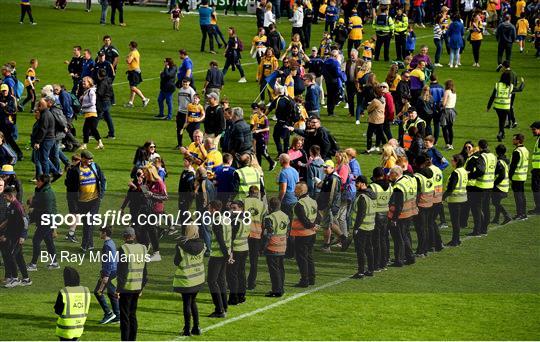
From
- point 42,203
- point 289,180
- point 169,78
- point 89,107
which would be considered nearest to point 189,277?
point 42,203

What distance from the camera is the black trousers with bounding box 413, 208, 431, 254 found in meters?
22.4

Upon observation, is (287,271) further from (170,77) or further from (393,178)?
(170,77)

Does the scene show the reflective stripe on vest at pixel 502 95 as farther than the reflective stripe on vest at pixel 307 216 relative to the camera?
Yes

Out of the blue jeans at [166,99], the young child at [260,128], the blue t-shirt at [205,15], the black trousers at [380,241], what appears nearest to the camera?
the black trousers at [380,241]

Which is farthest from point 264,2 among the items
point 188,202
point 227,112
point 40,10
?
point 188,202

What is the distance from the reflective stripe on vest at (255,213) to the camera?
20.2 meters

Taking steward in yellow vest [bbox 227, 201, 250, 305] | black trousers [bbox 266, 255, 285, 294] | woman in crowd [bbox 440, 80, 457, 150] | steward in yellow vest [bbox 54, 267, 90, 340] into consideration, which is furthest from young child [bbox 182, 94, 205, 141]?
steward in yellow vest [bbox 54, 267, 90, 340]

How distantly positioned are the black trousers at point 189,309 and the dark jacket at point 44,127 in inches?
339

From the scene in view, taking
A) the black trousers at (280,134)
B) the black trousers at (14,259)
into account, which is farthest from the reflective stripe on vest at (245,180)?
the black trousers at (280,134)

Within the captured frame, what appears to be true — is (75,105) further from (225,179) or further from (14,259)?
(14,259)

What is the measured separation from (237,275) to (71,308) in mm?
3597

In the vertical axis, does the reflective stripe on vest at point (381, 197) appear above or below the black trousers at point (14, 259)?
above

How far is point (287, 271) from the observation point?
21.7m

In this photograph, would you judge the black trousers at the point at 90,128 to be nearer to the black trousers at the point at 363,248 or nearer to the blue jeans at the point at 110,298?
the black trousers at the point at 363,248
